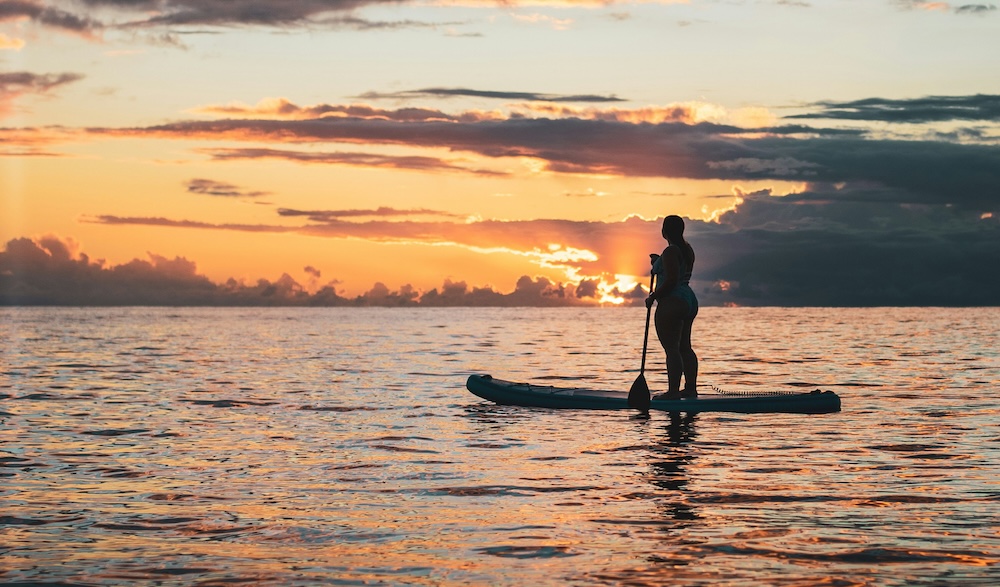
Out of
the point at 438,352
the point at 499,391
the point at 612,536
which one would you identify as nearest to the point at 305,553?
the point at 612,536

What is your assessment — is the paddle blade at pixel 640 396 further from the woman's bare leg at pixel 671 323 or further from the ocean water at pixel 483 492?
the woman's bare leg at pixel 671 323

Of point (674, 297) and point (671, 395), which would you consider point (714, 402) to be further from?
point (674, 297)

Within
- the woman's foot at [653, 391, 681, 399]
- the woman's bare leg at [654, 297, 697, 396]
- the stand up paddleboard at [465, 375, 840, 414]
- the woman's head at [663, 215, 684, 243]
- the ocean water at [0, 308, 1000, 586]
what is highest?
the woman's head at [663, 215, 684, 243]

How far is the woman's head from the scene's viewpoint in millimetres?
17812

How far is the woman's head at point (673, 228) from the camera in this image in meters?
17.8

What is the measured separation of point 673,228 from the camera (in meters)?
17.9

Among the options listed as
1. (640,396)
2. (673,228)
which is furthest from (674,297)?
(640,396)

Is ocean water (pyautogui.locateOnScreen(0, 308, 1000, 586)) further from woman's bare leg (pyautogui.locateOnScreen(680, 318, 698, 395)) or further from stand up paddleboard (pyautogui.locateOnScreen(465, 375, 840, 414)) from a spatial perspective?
woman's bare leg (pyautogui.locateOnScreen(680, 318, 698, 395))

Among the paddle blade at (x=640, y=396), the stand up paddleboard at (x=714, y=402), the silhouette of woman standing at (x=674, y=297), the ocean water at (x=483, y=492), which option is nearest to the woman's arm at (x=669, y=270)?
the silhouette of woman standing at (x=674, y=297)

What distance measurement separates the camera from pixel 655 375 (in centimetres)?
2978

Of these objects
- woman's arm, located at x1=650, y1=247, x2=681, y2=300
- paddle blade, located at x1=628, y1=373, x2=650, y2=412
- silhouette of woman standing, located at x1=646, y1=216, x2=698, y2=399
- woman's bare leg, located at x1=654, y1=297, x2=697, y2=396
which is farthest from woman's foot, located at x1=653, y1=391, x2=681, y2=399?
woman's arm, located at x1=650, y1=247, x2=681, y2=300

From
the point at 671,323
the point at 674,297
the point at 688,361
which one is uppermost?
the point at 674,297

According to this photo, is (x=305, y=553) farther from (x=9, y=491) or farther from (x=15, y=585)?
(x=9, y=491)

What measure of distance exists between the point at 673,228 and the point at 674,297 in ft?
3.87
